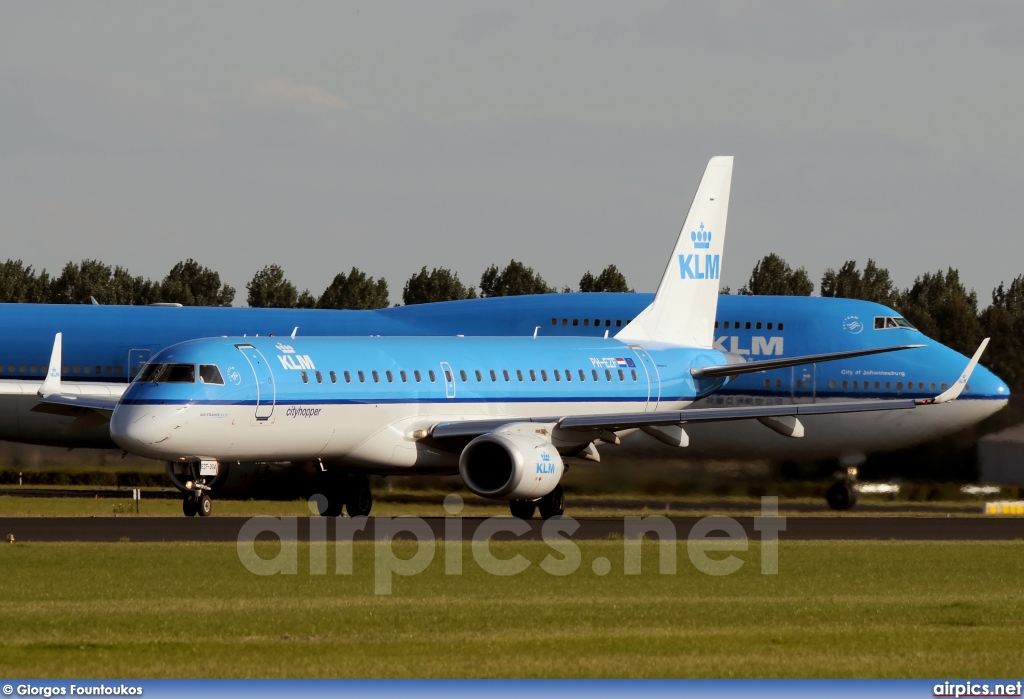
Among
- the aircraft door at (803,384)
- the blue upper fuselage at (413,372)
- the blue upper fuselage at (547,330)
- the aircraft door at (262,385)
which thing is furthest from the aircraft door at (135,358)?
the aircraft door at (803,384)

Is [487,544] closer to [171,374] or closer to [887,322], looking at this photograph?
A: [171,374]

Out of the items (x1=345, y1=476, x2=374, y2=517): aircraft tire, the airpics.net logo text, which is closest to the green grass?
the airpics.net logo text

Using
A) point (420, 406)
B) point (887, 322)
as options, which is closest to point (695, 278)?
point (887, 322)

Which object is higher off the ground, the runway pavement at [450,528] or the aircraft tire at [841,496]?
the aircraft tire at [841,496]

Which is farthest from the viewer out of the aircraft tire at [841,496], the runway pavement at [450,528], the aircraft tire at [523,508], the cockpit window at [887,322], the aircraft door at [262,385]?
the cockpit window at [887,322]

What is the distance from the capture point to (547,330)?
170 feet

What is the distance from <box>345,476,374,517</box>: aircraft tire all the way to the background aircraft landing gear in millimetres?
12877

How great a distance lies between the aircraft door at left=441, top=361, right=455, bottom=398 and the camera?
38.2m

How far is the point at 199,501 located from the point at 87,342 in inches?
580

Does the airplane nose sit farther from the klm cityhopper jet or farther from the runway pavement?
the runway pavement

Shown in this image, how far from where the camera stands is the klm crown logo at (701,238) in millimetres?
46750

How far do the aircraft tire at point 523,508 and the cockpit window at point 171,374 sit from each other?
765 centimetres

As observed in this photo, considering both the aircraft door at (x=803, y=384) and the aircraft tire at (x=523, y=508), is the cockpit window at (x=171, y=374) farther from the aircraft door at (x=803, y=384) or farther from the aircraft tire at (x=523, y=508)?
the aircraft door at (x=803, y=384)

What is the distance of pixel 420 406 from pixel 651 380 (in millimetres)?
7234
